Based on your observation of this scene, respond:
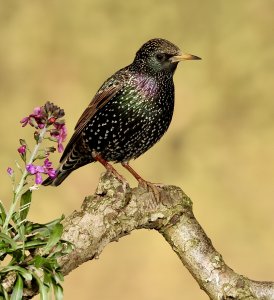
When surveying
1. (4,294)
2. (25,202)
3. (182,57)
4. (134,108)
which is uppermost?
(182,57)

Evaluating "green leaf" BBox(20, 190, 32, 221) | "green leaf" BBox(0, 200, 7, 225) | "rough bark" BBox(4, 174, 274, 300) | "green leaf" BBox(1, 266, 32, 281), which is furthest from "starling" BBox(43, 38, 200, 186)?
"green leaf" BBox(1, 266, 32, 281)

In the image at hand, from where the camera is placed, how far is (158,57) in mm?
4797

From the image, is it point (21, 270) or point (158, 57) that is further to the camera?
point (158, 57)

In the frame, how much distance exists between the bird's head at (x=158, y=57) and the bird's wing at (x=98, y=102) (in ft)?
0.74

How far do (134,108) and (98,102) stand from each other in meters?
0.31

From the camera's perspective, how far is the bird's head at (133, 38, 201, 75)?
4.75m

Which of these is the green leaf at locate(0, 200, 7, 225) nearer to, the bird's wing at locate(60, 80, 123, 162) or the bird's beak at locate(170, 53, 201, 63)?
the bird's wing at locate(60, 80, 123, 162)

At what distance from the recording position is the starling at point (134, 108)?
4.72 metres

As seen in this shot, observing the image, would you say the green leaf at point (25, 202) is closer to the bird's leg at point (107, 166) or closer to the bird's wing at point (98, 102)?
the bird's leg at point (107, 166)

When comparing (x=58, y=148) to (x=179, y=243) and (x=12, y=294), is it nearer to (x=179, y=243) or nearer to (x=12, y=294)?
(x=12, y=294)

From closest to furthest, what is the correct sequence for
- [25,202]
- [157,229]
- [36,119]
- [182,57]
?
[36,119] → [25,202] → [182,57] → [157,229]

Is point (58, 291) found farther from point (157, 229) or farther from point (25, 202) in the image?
point (157, 229)

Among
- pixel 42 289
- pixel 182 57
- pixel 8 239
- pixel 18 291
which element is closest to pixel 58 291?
pixel 42 289

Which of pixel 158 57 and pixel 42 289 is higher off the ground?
pixel 158 57
